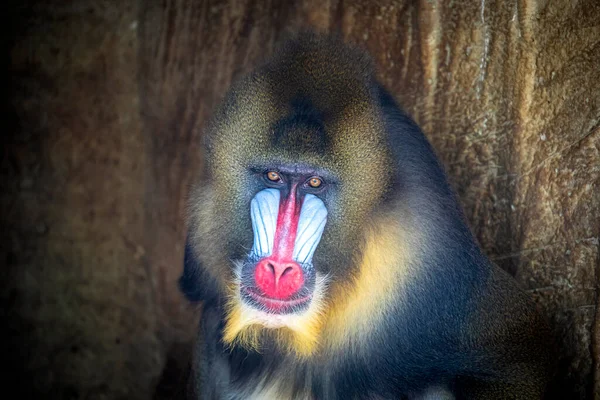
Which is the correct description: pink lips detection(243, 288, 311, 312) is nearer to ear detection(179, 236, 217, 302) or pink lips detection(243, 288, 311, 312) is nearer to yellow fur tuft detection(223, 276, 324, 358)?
yellow fur tuft detection(223, 276, 324, 358)

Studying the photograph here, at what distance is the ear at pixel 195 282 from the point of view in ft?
11.2

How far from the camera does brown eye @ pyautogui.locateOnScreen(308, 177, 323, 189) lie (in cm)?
289

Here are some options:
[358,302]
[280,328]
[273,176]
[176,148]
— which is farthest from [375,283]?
[176,148]

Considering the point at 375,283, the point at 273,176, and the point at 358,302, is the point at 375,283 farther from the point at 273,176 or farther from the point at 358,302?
the point at 273,176

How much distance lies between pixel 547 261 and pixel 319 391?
116cm

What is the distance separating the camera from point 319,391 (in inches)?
127

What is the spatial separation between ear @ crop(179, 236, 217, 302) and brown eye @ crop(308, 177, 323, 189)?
0.75 metres

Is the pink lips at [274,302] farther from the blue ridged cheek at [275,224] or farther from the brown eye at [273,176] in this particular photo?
the brown eye at [273,176]

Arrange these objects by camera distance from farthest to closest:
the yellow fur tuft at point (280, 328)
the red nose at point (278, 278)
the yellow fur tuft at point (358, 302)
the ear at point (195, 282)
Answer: the ear at point (195, 282), the yellow fur tuft at point (358, 302), the yellow fur tuft at point (280, 328), the red nose at point (278, 278)

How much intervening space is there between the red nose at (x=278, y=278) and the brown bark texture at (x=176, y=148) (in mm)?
1324

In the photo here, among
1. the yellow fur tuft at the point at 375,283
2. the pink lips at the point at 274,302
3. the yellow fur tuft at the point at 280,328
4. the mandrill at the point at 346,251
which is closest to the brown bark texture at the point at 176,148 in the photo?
the mandrill at the point at 346,251

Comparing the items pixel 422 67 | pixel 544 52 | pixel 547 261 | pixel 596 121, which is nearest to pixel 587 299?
pixel 547 261

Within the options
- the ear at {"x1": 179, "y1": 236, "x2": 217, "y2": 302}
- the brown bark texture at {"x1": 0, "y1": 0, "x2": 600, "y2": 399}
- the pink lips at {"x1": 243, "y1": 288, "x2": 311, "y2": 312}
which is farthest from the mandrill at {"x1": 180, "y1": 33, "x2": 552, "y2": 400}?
the brown bark texture at {"x1": 0, "y1": 0, "x2": 600, "y2": 399}

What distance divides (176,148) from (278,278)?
2.12 metres
